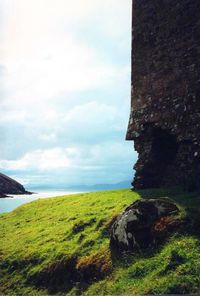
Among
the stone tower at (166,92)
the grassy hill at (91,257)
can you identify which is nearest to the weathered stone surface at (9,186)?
the stone tower at (166,92)

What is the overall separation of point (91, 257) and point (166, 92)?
15.5m

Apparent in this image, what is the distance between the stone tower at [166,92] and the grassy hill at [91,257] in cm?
271

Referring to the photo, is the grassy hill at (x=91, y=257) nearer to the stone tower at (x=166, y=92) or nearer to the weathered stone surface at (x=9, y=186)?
the stone tower at (x=166, y=92)

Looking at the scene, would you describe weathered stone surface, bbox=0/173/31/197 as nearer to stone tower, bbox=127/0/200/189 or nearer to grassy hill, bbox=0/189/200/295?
stone tower, bbox=127/0/200/189

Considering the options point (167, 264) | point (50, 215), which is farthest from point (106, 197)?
point (167, 264)

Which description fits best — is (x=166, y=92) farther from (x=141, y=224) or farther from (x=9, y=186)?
(x=9, y=186)

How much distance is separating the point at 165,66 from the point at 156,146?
6094 millimetres

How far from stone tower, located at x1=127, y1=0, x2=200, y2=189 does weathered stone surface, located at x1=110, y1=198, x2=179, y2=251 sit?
774cm

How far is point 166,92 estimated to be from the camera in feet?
101

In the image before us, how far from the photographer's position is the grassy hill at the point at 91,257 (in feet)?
51.7

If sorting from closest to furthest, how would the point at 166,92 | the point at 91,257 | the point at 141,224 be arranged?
the point at 141,224
the point at 91,257
the point at 166,92

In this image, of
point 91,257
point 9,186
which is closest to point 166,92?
point 91,257

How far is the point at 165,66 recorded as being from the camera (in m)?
31.1

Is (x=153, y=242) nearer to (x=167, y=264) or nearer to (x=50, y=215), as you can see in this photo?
(x=167, y=264)
